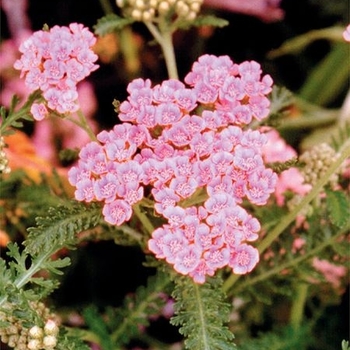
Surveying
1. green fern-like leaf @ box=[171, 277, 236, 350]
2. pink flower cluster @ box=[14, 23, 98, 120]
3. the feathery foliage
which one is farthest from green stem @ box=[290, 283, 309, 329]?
pink flower cluster @ box=[14, 23, 98, 120]

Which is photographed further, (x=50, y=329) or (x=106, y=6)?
(x=106, y=6)

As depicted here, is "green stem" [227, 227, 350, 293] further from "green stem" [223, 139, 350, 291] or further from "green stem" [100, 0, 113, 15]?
"green stem" [100, 0, 113, 15]

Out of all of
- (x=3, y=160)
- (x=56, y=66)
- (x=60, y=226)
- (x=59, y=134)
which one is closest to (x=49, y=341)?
(x=60, y=226)

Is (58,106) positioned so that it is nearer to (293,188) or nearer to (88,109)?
(293,188)

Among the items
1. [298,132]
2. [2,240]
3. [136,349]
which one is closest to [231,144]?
[2,240]

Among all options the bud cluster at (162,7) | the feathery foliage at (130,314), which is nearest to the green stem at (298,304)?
the feathery foliage at (130,314)

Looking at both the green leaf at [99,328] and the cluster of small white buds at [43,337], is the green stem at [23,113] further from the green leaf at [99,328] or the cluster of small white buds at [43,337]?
the green leaf at [99,328]

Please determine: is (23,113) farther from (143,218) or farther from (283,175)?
(283,175)
